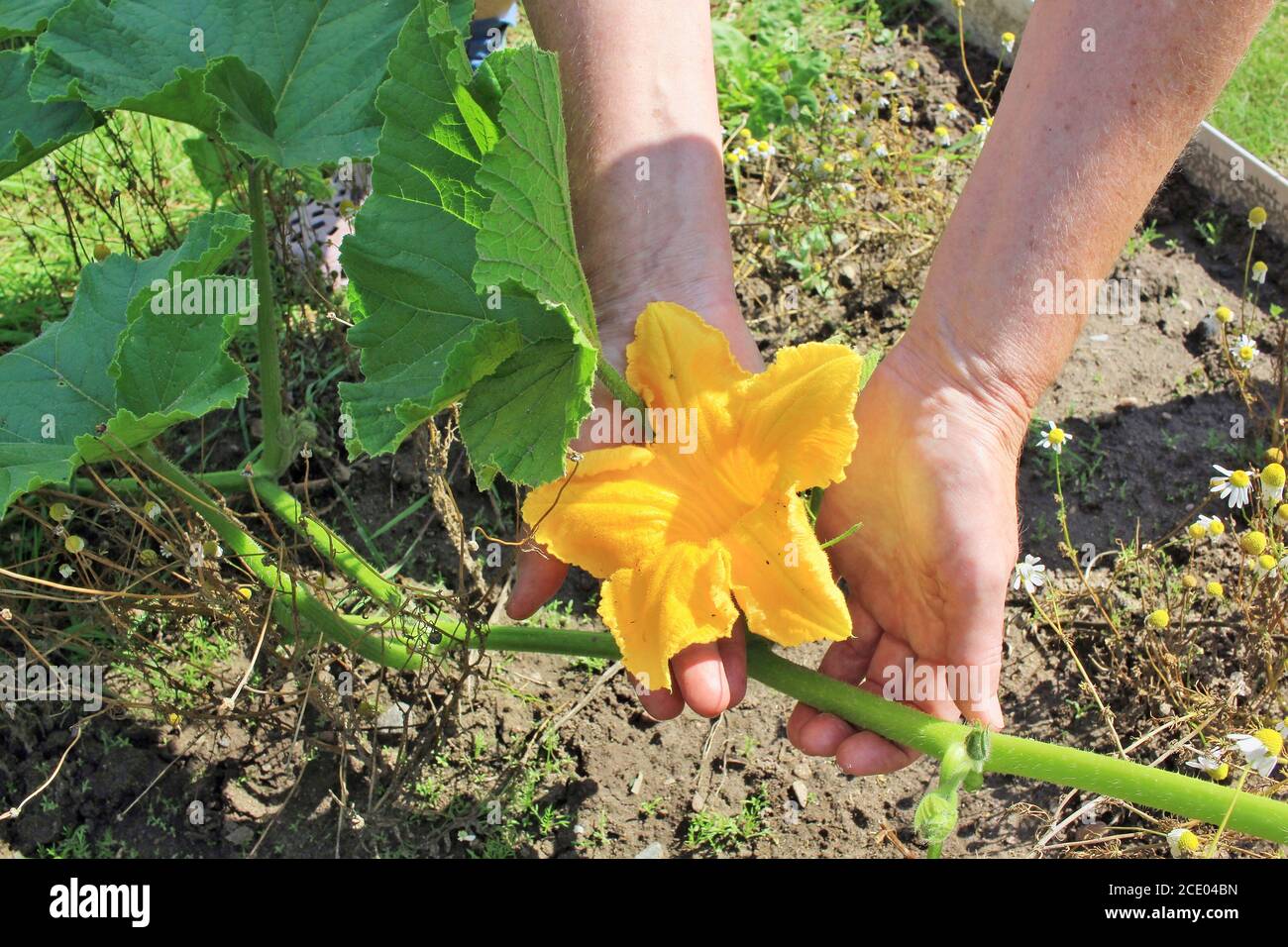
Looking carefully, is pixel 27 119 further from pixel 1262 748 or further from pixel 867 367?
pixel 1262 748

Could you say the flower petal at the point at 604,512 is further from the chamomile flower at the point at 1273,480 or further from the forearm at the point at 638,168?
the chamomile flower at the point at 1273,480

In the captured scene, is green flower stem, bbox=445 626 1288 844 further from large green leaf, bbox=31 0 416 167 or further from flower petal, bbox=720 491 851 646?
large green leaf, bbox=31 0 416 167

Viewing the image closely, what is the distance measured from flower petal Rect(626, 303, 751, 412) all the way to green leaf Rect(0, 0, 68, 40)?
156 centimetres

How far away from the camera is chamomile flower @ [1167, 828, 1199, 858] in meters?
2.30

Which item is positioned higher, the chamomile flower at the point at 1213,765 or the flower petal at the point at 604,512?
the flower petal at the point at 604,512

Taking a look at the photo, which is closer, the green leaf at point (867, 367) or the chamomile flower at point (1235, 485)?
the green leaf at point (867, 367)

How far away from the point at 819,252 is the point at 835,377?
1.72 metres

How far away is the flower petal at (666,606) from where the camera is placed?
212cm

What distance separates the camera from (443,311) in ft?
7.56

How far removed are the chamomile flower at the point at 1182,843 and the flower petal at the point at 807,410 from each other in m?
0.98

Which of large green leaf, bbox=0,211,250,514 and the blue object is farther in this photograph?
the blue object

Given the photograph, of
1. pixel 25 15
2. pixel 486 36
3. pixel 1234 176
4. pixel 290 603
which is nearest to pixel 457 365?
pixel 290 603

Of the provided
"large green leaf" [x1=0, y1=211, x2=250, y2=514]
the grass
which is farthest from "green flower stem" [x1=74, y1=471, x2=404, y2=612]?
the grass

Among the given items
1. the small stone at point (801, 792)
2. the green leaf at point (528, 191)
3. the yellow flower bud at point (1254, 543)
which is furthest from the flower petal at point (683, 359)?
the yellow flower bud at point (1254, 543)
